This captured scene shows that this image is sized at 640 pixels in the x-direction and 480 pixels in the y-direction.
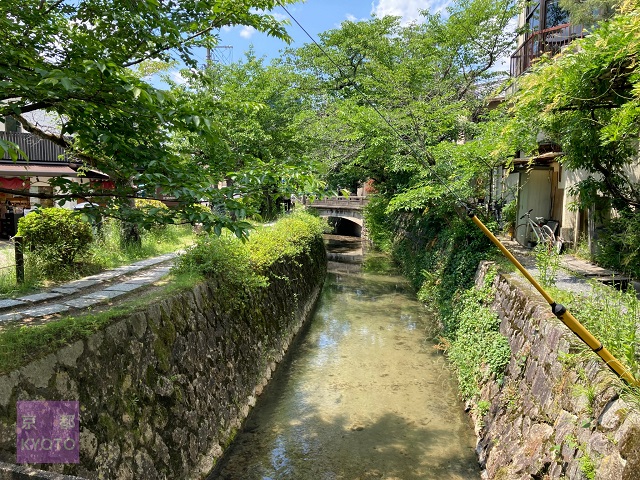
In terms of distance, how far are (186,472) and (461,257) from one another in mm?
9524

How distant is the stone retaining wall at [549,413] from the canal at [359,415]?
3.03 ft

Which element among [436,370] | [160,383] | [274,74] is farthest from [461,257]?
[274,74]

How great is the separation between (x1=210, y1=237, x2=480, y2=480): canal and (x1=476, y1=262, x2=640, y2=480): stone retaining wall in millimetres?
924

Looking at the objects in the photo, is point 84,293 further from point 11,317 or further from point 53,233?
point 53,233

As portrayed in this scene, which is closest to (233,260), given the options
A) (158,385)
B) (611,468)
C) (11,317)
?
(158,385)

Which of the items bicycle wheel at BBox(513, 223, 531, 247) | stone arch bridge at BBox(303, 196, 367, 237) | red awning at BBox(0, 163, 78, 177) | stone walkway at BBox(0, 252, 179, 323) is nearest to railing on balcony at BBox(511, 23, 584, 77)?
bicycle wheel at BBox(513, 223, 531, 247)

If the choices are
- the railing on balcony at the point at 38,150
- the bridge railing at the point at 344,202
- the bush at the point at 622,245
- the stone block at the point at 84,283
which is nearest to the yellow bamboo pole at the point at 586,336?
the bush at the point at 622,245

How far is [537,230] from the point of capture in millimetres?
12633

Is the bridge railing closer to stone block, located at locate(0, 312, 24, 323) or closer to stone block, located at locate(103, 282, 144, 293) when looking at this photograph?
stone block, located at locate(103, 282, 144, 293)

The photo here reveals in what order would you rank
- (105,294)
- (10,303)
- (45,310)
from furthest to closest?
(105,294) < (10,303) < (45,310)

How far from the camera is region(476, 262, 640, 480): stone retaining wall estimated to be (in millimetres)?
3848

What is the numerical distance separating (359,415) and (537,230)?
827 centimetres

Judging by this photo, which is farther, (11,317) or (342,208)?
(342,208)

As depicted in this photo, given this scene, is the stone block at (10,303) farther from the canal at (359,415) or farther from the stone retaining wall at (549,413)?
the stone retaining wall at (549,413)
